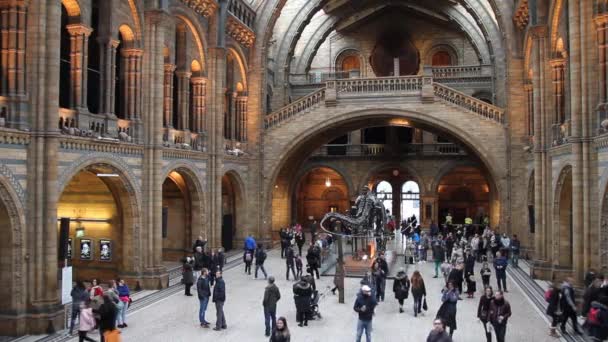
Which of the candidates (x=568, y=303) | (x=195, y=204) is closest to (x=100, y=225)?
(x=195, y=204)

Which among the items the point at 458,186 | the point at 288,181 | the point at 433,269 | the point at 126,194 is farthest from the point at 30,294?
the point at 458,186

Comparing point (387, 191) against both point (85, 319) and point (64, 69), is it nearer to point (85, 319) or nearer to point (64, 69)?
point (64, 69)

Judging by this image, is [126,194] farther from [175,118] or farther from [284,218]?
[284,218]

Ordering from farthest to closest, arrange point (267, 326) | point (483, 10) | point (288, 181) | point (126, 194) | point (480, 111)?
point (288, 181) < point (483, 10) < point (480, 111) < point (126, 194) < point (267, 326)

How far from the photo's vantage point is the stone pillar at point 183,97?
20562 mm

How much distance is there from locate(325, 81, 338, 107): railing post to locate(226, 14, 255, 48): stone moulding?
14.8 feet

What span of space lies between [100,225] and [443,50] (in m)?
27.4

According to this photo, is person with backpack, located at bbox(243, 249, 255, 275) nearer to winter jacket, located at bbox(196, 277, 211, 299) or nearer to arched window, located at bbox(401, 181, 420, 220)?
winter jacket, located at bbox(196, 277, 211, 299)

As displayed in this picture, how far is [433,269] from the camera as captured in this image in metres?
21.3

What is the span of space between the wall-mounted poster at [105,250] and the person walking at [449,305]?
11684mm

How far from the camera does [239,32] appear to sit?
2542 centimetres

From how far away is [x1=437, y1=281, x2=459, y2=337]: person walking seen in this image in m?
10.8

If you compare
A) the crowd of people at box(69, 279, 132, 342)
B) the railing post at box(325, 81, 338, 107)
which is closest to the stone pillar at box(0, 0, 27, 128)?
the crowd of people at box(69, 279, 132, 342)

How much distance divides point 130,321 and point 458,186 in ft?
92.0
